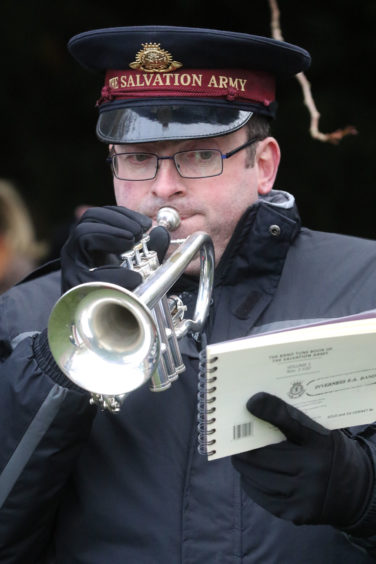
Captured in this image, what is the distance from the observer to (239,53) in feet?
8.69

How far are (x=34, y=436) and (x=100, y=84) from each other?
12.9 ft

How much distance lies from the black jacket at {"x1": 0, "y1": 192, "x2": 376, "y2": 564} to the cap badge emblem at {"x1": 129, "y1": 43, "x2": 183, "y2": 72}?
1.77 ft

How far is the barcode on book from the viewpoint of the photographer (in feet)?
6.55

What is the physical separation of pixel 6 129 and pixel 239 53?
3.76m

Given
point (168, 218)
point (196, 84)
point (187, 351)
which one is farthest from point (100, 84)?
point (187, 351)

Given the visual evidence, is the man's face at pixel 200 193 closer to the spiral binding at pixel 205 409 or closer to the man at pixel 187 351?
the man at pixel 187 351

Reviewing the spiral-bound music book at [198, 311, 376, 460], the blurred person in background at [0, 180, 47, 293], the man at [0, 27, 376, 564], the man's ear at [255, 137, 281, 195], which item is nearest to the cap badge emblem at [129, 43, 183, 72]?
the man at [0, 27, 376, 564]

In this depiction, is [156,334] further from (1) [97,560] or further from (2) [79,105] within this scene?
(2) [79,105]

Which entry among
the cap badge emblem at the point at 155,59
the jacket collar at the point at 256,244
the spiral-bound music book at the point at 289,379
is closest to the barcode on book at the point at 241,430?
the spiral-bound music book at the point at 289,379

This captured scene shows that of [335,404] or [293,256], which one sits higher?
[293,256]

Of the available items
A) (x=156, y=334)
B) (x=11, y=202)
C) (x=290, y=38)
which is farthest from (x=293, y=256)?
(x=11, y=202)

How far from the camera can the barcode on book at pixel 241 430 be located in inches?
78.6

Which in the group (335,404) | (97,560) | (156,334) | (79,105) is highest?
(79,105)

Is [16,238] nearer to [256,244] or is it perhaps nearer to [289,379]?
[256,244]
